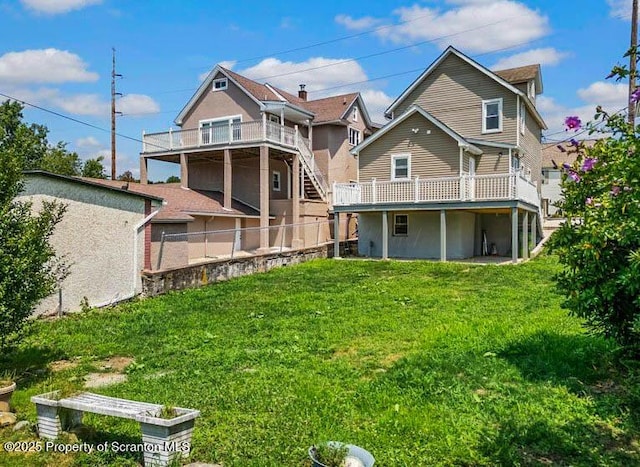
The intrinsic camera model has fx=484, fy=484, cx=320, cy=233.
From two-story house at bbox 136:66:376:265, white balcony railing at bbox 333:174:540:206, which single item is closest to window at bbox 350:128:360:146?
two-story house at bbox 136:66:376:265

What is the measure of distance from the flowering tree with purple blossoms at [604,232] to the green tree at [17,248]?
5791 millimetres

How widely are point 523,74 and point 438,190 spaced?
9688mm

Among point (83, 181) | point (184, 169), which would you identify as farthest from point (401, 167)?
point (83, 181)

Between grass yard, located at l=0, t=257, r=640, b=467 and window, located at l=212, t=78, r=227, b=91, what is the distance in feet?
58.9

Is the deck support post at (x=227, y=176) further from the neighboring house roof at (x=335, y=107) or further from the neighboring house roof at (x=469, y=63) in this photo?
the neighboring house roof at (x=469, y=63)

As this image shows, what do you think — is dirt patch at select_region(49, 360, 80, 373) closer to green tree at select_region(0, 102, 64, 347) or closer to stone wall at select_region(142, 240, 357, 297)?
green tree at select_region(0, 102, 64, 347)

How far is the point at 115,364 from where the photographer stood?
696cm

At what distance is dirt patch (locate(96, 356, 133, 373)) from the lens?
6.70m

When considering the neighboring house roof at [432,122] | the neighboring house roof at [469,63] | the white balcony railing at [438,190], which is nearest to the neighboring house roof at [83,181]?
the white balcony railing at [438,190]

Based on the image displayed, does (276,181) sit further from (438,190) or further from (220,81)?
(438,190)

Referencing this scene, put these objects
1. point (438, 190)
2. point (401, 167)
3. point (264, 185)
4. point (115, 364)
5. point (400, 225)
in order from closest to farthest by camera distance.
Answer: point (115, 364) < point (438, 190) < point (401, 167) < point (400, 225) < point (264, 185)

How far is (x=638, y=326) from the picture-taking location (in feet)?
12.3

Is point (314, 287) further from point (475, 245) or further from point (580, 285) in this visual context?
point (475, 245)

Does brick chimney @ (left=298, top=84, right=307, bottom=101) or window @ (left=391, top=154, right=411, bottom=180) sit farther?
brick chimney @ (left=298, top=84, right=307, bottom=101)
